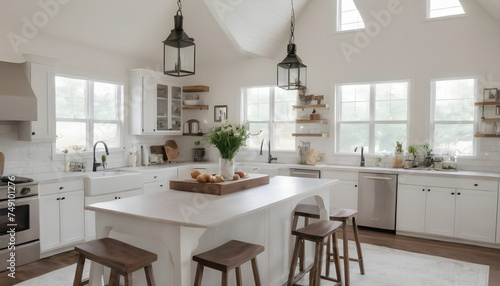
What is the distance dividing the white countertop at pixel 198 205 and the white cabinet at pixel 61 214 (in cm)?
207

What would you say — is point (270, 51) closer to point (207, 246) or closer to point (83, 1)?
point (83, 1)

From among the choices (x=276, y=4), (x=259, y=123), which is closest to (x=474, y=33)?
(x=276, y=4)

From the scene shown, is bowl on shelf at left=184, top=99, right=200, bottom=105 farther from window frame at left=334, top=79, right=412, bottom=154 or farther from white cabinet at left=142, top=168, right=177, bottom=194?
window frame at left=334, top=79, right=412, bottom=154

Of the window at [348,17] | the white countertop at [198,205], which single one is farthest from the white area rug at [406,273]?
the window at [348,17]

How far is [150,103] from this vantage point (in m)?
6.54

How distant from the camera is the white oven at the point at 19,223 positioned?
4.13 m

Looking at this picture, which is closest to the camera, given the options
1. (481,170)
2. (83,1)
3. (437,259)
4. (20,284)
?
(20,284)

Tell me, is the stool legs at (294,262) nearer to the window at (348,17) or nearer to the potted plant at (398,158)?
the potted plant at (398,158)

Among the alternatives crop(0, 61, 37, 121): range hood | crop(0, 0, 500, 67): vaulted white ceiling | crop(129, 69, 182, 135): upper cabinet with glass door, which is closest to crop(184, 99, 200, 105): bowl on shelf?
crop(129, 69, 182, 135): upper cabinet with glass door

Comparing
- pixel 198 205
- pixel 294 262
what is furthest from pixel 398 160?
pixel 198 205

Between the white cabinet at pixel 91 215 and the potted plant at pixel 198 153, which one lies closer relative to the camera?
the white cabinet at pixel 91 215

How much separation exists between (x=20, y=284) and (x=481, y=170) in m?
6.02

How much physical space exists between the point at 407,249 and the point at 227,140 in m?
2.97

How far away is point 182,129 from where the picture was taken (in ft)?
24.5
